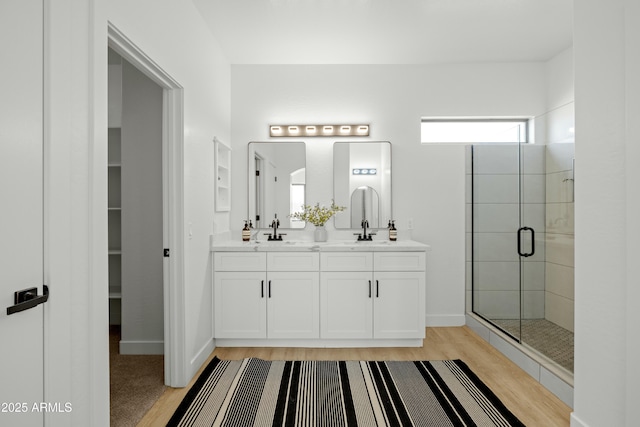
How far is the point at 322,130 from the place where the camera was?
146 inches

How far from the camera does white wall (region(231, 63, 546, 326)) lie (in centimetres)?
373

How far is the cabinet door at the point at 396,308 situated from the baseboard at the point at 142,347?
1.86m

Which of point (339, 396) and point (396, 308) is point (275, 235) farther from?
point (339, 396)

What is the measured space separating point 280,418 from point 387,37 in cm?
313

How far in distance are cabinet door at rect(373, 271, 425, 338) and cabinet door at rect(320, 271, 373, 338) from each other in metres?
0.06

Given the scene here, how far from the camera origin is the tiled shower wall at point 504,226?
2.91 m

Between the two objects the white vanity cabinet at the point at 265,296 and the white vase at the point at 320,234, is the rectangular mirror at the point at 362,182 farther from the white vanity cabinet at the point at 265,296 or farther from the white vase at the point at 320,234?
the white vanity cabinet at the point at 265,296

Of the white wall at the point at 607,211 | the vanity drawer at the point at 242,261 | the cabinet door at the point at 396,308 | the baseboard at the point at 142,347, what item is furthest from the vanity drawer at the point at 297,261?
the white wall at the point at 607,211

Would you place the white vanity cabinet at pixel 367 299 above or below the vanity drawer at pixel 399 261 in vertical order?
below

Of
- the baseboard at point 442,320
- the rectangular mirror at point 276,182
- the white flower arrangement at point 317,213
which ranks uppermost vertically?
the rectangular mirror at point 276,182

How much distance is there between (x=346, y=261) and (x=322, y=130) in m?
1.45

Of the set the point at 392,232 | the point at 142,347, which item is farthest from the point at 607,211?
the point at 142,347

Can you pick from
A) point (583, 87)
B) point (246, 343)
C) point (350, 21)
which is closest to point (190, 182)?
point (246, 343)

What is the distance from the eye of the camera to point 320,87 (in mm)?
3727
